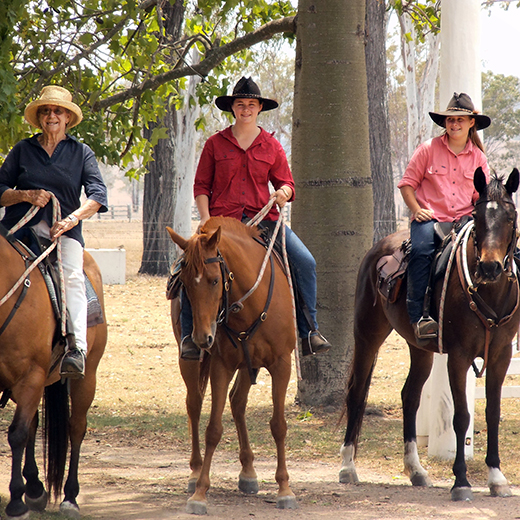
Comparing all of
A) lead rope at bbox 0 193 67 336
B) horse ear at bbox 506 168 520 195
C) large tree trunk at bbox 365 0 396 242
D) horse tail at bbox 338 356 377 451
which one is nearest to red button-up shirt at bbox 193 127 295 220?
lead rope at bbox 0 193 67 336

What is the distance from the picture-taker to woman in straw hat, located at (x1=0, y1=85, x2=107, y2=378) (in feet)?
17.4

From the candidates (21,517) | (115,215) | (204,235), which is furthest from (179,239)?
(115,215)

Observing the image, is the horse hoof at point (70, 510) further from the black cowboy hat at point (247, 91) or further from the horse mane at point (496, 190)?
the horse mane at point (496, 190)

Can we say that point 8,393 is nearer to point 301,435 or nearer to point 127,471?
point 127,471

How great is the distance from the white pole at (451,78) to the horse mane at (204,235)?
8.80 ft

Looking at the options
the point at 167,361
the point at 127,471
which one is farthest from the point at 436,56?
the point at 127,471

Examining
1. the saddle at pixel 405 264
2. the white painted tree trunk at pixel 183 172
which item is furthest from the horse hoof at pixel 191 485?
the white painted tree trunk at pixel 183 172

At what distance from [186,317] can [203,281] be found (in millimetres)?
688

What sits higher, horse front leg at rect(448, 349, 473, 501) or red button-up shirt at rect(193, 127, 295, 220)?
red button-up shirt at rect(193, 127, 295, 220)

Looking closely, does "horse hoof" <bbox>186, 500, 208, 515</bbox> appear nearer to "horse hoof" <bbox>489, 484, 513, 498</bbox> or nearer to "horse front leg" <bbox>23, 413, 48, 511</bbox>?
"horse front leg" <bbox>23, 413, 48, 511</bbox>

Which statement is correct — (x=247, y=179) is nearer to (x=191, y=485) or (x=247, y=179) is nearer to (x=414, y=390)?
(x=191, y=485)

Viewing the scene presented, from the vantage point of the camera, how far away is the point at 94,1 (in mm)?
9836

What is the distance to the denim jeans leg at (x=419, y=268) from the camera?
6238 mm

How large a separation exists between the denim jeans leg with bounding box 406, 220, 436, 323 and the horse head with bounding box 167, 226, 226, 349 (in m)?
1.90
